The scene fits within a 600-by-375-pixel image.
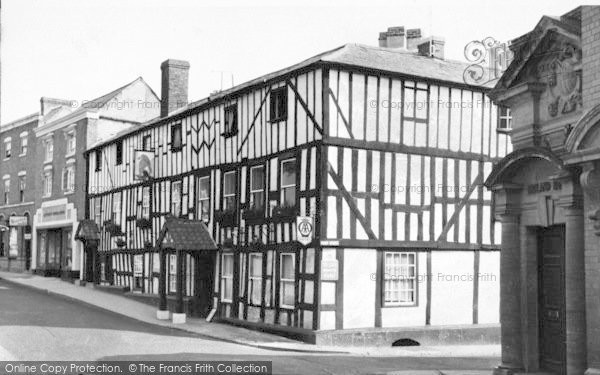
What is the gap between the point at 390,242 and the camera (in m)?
19.3

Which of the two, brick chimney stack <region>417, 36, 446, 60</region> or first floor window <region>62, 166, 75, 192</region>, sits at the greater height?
brick chimney stack <region>417, 36, 446, 60</region>

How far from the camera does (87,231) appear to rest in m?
32.8

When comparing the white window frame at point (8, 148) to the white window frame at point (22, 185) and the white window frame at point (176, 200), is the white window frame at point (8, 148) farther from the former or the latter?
the white window frame at point (176, 200)

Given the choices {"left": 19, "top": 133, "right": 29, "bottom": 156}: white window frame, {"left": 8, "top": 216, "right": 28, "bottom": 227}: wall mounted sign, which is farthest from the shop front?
{"left": 19, "top": 133, "right": 29, "bottom": 156}: white window frame

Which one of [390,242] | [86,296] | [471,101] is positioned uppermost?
[471,101]

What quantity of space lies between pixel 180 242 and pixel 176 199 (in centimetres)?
397

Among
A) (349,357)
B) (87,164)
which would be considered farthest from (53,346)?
(87,164)

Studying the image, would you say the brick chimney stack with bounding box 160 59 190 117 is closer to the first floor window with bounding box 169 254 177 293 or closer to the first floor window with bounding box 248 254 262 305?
the first floor window with bounding box 169 254 177 293

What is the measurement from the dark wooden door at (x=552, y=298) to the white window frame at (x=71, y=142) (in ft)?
95.5

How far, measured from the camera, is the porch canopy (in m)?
22.2

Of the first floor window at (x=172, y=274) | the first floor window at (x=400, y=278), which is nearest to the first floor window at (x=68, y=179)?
the first floor window at (x=172, y=274)

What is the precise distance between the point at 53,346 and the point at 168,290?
1035 centimetres

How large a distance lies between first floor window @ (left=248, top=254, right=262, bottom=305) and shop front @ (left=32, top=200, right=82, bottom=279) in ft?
56.9

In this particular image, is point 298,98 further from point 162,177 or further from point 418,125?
point 162,177
